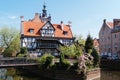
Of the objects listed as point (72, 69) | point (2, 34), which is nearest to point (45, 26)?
point (2, 34)

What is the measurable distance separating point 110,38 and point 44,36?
80.9ft

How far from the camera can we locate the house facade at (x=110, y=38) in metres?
85.6

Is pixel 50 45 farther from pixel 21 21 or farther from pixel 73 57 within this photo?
pixel 73 57

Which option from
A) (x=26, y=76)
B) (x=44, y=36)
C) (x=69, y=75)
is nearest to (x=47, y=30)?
(x=44, y=36)

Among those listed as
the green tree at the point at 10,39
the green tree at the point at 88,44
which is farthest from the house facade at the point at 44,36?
the green tree at the point at 88,44

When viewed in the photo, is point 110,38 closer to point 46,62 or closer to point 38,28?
point 38,28

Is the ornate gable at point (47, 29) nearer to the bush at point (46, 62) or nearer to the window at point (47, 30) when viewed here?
the window at point (47, 30)

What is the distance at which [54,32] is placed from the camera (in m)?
77.7

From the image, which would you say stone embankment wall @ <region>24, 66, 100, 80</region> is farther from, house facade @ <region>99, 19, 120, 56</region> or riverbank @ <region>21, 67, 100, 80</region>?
house facade @ <region>99, 19, 120, 56</region>

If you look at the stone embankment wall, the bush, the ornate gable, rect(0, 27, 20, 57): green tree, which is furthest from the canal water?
rect(0, 27, 20, 57): green tree

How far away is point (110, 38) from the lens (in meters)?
89.9

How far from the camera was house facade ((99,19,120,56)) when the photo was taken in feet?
281

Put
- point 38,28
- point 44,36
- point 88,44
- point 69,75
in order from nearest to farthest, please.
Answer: point 69,75 → point 88,44 → point 44,36 → point 38,28

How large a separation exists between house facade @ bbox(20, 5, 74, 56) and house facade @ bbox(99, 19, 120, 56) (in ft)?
48.9
